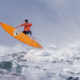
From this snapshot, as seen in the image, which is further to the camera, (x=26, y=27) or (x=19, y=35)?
(x=19, y=35)

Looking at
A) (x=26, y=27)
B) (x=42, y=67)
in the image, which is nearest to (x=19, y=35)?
(x=26, y=27)

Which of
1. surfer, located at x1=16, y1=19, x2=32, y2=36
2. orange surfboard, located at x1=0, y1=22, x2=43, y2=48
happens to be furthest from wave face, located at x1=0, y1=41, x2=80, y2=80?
surfer, located at x1=16, y1=19, x2=32, y2=36

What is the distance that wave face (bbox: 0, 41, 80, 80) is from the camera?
1883 centimetres

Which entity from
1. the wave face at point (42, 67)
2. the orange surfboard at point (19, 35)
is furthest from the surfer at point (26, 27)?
the wave face at point (42, 67)

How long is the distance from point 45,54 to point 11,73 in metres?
9.53

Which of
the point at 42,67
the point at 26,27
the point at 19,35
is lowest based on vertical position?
the point at 42,67

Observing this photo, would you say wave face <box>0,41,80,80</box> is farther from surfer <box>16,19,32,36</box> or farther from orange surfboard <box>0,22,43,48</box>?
surfer <box>16,19,32,36</box>

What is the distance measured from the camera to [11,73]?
755 inches

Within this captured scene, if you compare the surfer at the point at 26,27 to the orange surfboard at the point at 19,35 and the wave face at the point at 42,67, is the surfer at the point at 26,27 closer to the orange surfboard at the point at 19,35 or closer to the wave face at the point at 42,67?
the orange surfboard at the point at 19,35

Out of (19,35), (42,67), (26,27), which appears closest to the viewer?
(42,67)

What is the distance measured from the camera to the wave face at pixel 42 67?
1883 cm

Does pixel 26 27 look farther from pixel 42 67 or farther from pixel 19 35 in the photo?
pixel 42 67

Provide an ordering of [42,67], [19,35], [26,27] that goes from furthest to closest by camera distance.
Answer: [19,35] < [26,27] < [42,67]

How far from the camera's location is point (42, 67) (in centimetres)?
2267
